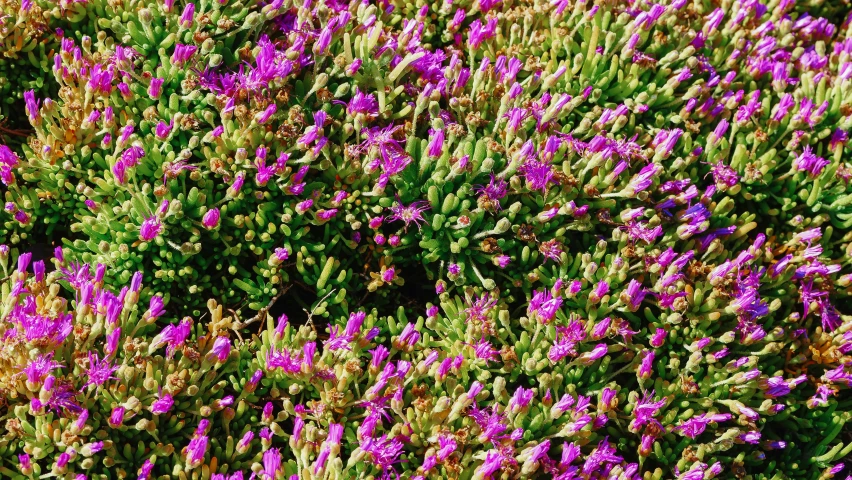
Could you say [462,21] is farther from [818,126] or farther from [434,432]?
[434,432]

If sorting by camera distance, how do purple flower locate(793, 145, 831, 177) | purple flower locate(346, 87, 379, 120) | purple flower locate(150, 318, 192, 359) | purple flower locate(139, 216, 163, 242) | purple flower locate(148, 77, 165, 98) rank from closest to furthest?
purple flower locate(150, 318, 192, 359) < purple flower locate(139, 216, 163, 242) < purple flower locate(148, 77, 165, 98) < purple flower locate(346, 87, 379, 120) < purple flower locate(793, 145, 831, 177)

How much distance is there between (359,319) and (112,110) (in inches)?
45.9

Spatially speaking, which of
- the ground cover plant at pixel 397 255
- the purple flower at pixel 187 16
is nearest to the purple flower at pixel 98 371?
the ground cover plant at pixel 397 255

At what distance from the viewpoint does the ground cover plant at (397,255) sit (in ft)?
8.61

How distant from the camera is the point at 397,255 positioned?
314 centimetres

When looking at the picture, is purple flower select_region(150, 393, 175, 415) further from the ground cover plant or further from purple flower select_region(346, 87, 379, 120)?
purple flower select_region(346, 87, 379, 120)

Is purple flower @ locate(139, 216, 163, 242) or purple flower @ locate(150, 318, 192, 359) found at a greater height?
purple flower @ locate(139, 216, 163, 242)

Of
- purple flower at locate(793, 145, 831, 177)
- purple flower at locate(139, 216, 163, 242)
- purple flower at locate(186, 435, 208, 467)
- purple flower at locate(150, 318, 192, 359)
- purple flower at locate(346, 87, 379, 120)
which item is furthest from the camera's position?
purple flower at locate(793, 145, 831, 177)

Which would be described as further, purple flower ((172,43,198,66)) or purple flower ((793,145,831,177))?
purple flower ((793,145,831,177))

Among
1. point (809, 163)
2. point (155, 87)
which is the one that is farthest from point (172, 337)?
point (809, 163)

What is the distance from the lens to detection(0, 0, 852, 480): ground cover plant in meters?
2.62

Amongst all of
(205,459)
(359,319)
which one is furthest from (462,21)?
(205,459)

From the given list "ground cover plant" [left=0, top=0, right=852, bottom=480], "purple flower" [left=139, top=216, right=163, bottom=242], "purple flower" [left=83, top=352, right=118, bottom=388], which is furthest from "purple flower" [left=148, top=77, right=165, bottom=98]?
A: "purple flower" [left=83, top=352, right=118, bottom=388]

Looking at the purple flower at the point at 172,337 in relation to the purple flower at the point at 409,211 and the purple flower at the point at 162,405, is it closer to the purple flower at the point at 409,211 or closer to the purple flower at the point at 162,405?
the purple flower at the point at 162,405
